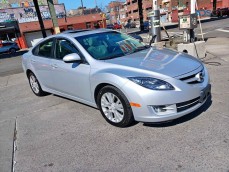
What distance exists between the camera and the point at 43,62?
17.0ft

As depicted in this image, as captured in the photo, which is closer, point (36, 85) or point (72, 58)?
point (72, 58)

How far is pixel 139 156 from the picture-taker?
3.06 metres

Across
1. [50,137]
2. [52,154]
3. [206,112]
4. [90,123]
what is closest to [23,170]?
[52,154]

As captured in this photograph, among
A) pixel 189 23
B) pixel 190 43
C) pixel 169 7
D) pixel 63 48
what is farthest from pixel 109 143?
pixel 169 7

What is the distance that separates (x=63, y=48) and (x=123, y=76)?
178cm

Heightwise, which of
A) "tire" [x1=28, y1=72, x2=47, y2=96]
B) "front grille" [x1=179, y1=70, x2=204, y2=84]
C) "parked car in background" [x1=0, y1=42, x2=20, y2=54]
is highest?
"front grille" [x1=179, y1=70, x2=204, y2=84]

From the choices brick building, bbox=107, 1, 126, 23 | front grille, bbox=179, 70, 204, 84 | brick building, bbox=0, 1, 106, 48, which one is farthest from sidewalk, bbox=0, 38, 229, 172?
brick building, bbox=107, 1, 126, 23

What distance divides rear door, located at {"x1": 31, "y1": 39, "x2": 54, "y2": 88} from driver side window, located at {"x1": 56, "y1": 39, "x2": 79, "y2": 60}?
235 mm

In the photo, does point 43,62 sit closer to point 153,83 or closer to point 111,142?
point 111,142

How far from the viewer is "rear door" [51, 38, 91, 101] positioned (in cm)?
412

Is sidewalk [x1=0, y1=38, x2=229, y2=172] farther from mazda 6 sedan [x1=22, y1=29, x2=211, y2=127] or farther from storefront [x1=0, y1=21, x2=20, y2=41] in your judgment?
storefront [x1=0, y1=21, x2=20, y2=41]

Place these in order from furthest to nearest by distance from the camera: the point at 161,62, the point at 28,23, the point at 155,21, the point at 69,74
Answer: the point at 28,23
the point at 155,21
the point at 69,74
the point at 161,62

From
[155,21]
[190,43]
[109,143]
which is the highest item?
[155,21]

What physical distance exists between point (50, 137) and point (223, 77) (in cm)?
428
